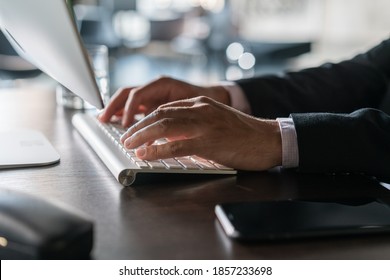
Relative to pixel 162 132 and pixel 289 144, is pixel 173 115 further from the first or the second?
pixel 289 144

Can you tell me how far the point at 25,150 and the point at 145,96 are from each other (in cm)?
30

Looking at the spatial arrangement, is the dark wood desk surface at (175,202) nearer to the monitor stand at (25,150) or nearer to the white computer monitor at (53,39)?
the monitor stand at (25,150)

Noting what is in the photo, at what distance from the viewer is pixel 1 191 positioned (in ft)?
2.06

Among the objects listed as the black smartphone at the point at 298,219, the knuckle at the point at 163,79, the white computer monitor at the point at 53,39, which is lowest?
the black smartphone at the point at 298,219

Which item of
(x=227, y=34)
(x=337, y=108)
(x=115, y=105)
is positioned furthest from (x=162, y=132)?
(x=227, y=34)

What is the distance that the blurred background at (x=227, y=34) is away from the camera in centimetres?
581

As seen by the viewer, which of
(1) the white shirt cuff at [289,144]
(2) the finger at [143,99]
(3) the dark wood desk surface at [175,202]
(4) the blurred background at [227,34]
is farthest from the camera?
(4) the blurred background at [227,34]

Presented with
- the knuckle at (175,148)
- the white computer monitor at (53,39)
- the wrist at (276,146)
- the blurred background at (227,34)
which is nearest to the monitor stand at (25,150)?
the white computer monitor at (53,39)

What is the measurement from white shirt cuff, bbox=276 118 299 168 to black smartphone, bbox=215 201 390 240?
0.58 ft

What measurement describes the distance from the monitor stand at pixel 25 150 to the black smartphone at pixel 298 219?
371 mm

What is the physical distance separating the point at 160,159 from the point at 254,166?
15 centimetres
